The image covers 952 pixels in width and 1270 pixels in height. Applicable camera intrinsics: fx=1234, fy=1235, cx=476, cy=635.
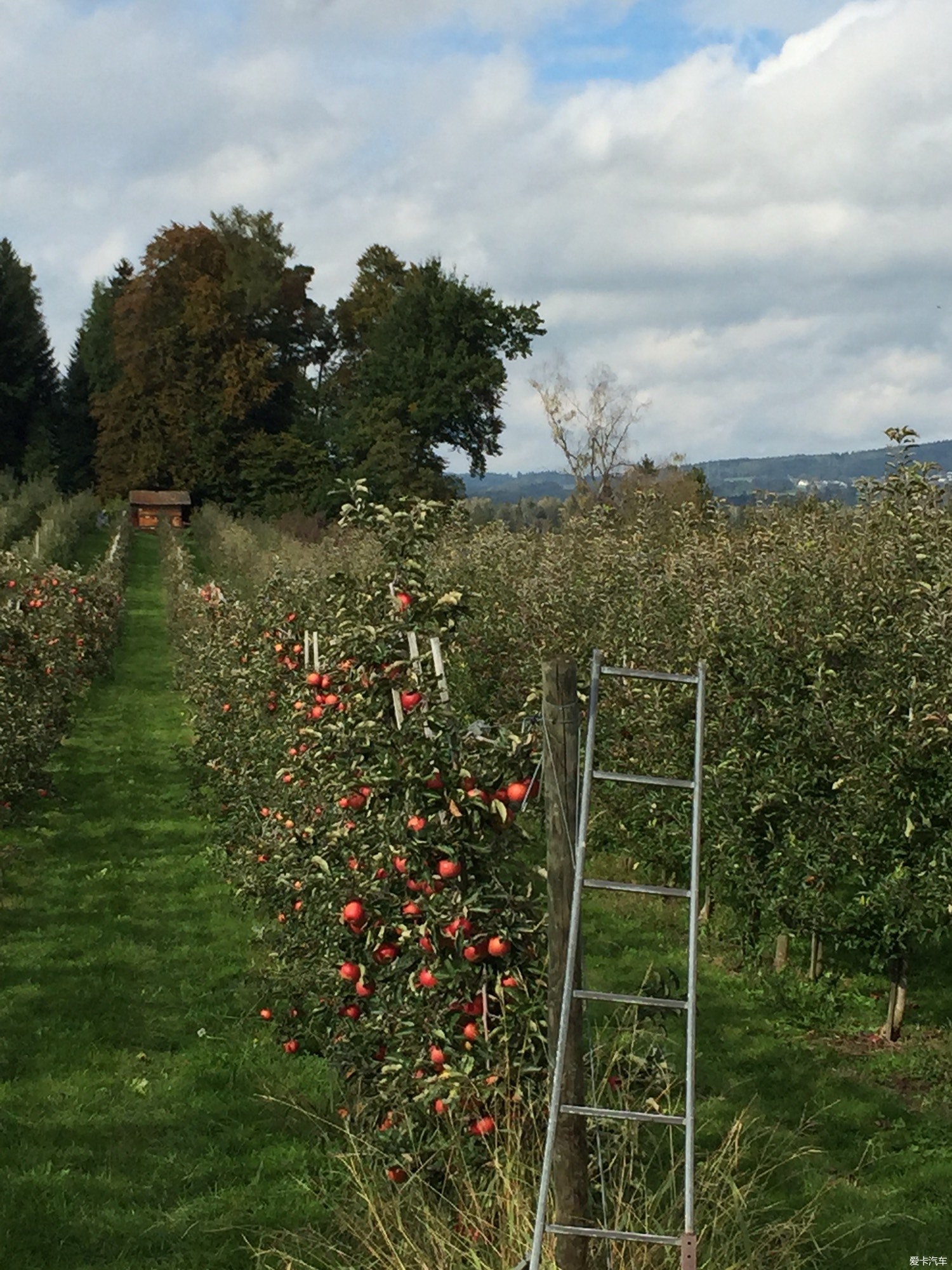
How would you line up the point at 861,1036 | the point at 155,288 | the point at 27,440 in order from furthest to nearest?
the point at 27,440 → the point at 155,288 → the point at 861,1036

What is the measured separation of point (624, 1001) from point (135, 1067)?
3.43 metres

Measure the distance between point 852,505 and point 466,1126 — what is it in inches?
220

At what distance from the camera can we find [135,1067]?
5996mm

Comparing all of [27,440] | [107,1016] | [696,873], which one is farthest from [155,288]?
[696,873]

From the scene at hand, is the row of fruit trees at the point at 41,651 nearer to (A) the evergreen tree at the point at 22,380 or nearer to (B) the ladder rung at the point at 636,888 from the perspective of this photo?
(B) the ladder rung at the point at 636,888

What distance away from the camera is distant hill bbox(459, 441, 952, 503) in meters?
9.49

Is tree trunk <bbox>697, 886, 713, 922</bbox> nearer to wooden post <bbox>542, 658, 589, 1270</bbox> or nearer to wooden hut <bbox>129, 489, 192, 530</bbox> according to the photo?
wooden post <bbox>542, 658, 589, 1270</bbox>

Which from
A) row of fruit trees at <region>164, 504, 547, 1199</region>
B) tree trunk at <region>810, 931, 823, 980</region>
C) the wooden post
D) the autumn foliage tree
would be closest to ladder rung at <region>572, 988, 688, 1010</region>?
the wooden post

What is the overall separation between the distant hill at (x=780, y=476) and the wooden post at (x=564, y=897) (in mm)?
4552

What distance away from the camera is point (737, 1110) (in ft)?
18.4

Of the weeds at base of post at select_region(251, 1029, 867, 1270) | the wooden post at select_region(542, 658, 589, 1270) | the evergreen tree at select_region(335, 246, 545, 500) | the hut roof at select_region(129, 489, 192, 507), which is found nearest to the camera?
the wooden post at select_region(542, 658, 589, 1270)

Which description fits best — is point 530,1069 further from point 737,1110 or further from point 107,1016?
point 107,1016

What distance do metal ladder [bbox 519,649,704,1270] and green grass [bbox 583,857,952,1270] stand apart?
35.5 inches

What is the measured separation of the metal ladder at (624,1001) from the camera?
3146 mm
